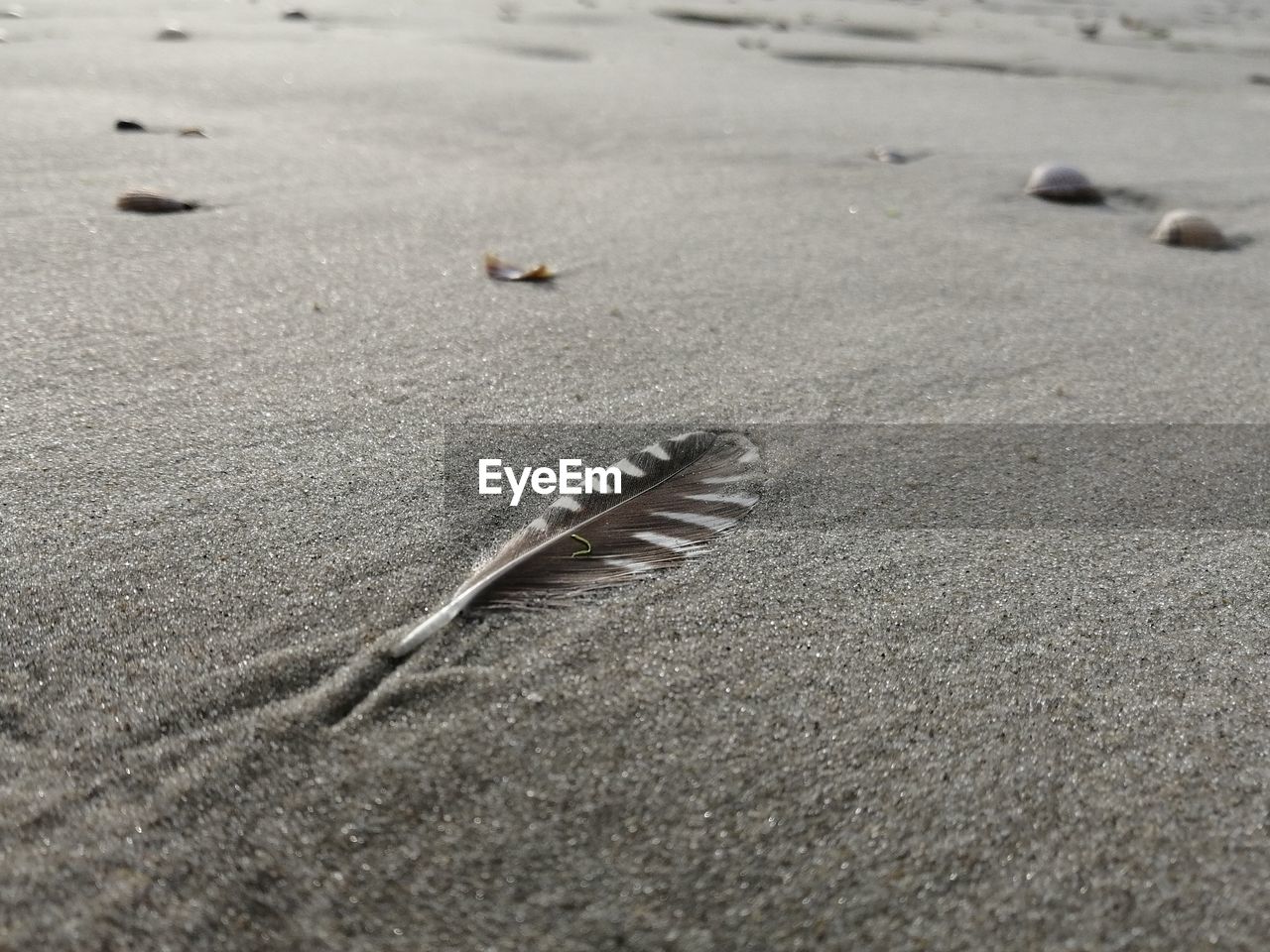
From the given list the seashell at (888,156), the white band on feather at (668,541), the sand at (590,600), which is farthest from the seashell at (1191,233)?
the white band on feather at (668,541)

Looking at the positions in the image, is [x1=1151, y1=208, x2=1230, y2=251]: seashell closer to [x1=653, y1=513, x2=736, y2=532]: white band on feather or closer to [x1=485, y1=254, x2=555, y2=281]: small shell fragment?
[x1=485, y1=254, x2=555, y2=281]: small shell fragment

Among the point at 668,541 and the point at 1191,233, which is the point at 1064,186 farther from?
the point at 668,541

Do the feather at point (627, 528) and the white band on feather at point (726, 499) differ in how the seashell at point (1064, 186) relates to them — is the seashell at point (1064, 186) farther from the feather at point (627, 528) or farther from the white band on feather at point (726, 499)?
the white band on feather at point (726, 499)

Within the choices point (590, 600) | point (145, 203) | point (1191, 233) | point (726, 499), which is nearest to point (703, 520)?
point (726, 499)

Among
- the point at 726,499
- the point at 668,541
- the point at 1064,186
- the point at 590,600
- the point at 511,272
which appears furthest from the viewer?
the point at 1064,186

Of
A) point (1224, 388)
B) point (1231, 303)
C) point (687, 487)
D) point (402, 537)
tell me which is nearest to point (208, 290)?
point (402, 537)

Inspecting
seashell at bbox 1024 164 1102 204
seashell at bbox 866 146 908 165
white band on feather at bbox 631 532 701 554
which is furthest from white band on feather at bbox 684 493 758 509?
seashell at bbox 866 146 908 165

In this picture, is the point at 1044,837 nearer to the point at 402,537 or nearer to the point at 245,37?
the point at 402,537
